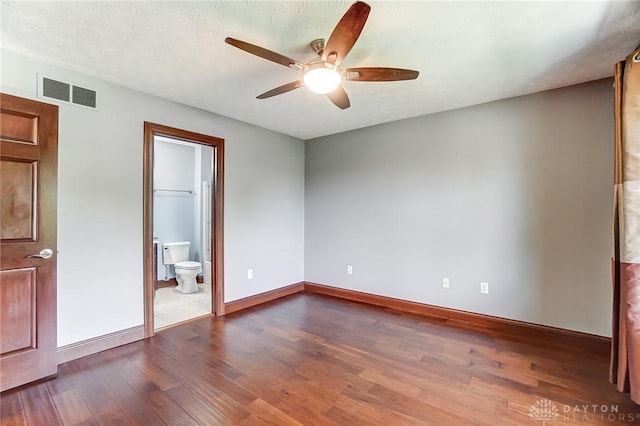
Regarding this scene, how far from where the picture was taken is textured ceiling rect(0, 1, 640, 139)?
1704 mm

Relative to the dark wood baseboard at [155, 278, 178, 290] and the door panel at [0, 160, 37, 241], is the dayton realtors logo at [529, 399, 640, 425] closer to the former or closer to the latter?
the door panel at [0, 160, 37, 241]

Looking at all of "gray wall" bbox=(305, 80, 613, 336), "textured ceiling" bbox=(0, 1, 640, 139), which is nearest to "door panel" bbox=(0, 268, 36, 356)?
"textured ceiling" bbox=(0, 1, 640, 139)

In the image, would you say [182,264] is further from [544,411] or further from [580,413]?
[580,413]

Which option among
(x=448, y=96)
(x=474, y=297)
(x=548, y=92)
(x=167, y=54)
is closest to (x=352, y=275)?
(x=474, y=297)

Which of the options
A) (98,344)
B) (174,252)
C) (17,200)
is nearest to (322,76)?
(17,200)

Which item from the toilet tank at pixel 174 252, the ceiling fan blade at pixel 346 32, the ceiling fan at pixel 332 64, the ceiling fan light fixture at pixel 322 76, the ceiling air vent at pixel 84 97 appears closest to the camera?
the ceiling fan blade at pixel 346 32

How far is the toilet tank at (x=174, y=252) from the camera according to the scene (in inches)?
195

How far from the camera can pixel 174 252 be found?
16.4ft

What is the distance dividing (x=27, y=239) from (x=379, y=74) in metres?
2.77

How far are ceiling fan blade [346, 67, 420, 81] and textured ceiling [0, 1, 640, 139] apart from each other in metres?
0.24

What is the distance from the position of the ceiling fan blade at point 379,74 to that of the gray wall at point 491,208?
1.73 meters

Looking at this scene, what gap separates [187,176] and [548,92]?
544 centimetres

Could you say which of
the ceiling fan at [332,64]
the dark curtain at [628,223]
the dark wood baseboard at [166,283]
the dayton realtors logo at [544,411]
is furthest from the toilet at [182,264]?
the dark curtain at [628,223]

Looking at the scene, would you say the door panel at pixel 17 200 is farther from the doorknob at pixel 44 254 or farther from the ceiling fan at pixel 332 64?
the ceiling fan at pixel 332 64
